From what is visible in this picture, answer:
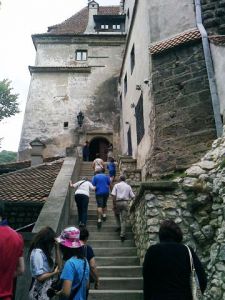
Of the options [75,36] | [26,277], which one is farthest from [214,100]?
[75,36]

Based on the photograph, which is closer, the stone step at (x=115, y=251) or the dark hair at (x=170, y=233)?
the dark hair at (x=170, y=233)

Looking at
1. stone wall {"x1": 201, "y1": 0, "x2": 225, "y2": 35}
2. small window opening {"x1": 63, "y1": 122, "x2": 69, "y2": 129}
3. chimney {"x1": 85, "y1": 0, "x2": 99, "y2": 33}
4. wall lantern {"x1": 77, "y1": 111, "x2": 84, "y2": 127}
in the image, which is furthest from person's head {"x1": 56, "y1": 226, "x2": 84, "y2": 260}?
chimney {"x1": 85, "y1": 0, "x2": 99, "y2": 33}

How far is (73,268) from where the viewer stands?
3461mm

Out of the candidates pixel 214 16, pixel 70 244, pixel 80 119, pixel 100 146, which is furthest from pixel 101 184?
pixel 100 146

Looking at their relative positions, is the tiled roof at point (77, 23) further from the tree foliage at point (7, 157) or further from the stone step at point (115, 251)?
the tree foliage at point (7, 157)

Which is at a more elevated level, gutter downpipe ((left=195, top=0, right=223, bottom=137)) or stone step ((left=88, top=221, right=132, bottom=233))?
gutter downpipe ((left=195, top=0, right=223, bottom=137))

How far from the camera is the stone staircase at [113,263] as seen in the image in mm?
5371

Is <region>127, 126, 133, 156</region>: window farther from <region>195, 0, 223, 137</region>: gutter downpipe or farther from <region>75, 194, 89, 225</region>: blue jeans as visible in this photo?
<region>75, 194, 89, 225</region>: blue jeans

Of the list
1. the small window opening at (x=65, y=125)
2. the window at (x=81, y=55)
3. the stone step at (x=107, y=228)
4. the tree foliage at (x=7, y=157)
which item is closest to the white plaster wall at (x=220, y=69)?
the stone step at (x=107, y=228)

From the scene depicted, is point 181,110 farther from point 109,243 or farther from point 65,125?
point 65,125

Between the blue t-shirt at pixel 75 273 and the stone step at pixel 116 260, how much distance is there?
9.68 ft

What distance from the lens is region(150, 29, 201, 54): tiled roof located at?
9938mm

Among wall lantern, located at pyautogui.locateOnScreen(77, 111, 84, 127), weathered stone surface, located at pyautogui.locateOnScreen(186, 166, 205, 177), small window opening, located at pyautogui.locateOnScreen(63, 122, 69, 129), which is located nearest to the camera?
weathered stone surface, located at pyautogui.locateOnScreen(186, 166, 205, 177)

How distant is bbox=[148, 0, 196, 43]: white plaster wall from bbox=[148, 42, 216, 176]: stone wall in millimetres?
867
